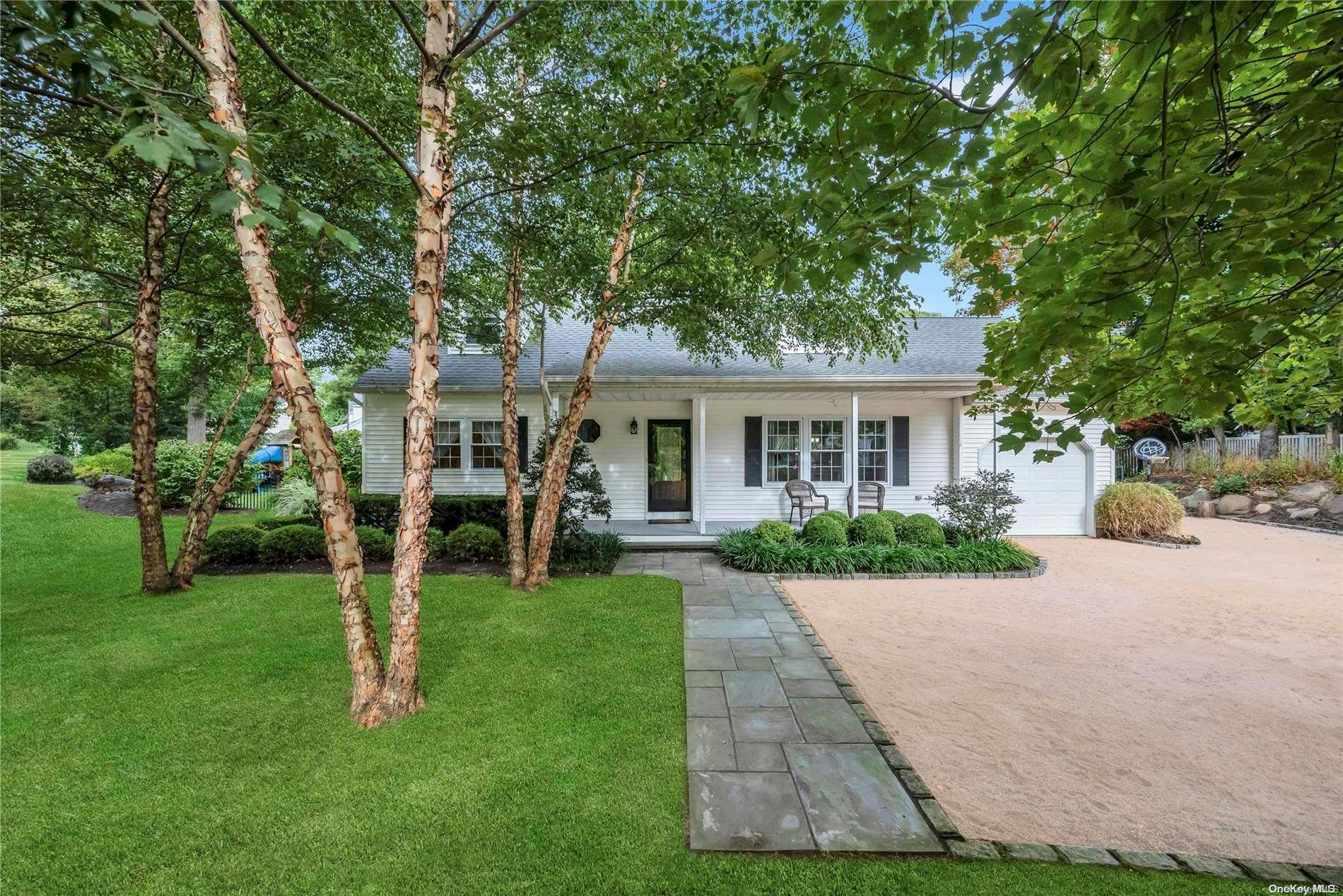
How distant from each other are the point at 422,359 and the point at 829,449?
856 centimetres

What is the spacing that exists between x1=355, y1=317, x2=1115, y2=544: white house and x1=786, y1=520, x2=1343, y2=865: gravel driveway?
3.28 meters

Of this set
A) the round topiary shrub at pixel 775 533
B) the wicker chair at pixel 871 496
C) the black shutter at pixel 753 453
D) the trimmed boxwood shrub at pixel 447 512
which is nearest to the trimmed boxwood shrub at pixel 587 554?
the trimmed boxwood shrub at pixel 447 512

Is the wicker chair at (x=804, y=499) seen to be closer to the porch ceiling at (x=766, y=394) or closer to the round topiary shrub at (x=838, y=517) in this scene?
the round topiary shrub at (x=838, y=517)

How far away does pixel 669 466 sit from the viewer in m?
10.5

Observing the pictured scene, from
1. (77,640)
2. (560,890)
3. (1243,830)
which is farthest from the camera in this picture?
(77,640)

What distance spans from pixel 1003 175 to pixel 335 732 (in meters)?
4.33

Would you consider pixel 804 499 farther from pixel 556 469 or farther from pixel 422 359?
pixel 422 359

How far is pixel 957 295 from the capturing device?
55.8 ft

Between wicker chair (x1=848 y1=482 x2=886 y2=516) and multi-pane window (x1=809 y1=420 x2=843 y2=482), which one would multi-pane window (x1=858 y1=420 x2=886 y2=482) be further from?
multi-pane window (x1=809 y1=420 x2=843 y2=482)

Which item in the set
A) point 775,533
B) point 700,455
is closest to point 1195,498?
point 775,533

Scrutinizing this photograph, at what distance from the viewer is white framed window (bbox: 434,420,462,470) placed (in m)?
9.73

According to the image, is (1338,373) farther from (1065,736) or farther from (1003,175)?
(1003,175)

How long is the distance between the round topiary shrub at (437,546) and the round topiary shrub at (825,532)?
5.45 m

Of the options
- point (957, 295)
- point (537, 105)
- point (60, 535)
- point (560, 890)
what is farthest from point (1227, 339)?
point (957, 295)
